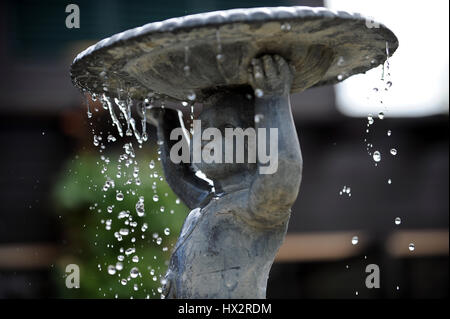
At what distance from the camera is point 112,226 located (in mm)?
6773

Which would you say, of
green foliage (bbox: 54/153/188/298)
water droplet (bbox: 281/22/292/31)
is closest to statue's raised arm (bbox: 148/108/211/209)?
water droplet (bbox: 281/22/292/31)

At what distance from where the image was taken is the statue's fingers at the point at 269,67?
2428mm

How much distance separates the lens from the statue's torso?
2.58 metres

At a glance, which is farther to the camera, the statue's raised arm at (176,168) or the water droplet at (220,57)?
the statue's raised arm at (176,168)

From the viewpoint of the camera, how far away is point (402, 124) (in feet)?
33.1

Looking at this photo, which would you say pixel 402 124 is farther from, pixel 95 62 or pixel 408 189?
pixel 95 62

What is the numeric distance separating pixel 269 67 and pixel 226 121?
1.19 feet

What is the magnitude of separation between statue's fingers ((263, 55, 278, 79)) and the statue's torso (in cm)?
48

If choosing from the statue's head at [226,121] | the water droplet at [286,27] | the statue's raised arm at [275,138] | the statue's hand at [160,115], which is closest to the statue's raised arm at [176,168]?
the statue's hand at [160,115]

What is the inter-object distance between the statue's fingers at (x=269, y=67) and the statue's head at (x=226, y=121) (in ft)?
0.99

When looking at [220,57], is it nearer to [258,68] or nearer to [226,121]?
[258,68]

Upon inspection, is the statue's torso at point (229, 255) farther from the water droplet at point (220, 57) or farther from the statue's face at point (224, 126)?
the water droplet at point (220, 57)

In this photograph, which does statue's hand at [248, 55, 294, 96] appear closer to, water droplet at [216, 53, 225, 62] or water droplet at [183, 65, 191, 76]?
water droplet at [216, 53, 225, 62]
